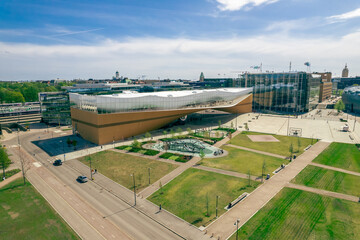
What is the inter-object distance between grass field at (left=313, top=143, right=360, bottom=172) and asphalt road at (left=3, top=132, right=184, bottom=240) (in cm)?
4341

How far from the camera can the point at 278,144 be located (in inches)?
2564

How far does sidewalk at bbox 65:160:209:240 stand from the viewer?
28031mm

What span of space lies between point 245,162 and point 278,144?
2043 centimetres

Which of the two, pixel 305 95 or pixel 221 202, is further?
pixel 305 95

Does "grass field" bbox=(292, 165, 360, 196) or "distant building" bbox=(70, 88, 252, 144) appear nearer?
"grass field" bbox=(292, 165, 360, 196)

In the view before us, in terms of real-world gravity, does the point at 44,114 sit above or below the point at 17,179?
above

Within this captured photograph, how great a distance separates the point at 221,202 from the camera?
A: 3453cm

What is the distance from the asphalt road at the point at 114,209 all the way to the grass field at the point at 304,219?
10.5 meters

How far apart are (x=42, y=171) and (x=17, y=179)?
4817 mm

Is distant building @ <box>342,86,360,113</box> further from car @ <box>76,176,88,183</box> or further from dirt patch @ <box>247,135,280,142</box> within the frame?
car @ <box>76,176,88,183</box>

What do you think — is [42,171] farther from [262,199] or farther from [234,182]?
[262,199]

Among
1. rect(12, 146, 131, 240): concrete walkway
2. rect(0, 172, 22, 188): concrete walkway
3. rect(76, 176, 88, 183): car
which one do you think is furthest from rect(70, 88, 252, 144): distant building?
rect(76, 176, 88, 183): car

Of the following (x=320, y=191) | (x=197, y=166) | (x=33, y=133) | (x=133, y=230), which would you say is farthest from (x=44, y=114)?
(x=320, y=191)

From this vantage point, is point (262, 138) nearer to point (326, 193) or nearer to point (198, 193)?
point (326, 193)
